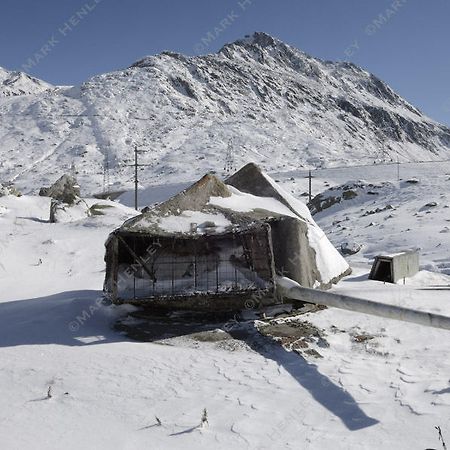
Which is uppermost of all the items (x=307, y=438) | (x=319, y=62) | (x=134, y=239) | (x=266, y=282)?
(x=319, y=62)

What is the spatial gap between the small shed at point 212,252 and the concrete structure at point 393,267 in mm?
2306

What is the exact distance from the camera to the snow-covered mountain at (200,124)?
81.5 meters

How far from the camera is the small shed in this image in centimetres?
799

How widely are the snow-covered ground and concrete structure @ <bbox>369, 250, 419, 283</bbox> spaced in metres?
1.57

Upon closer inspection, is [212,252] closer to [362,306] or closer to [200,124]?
[362,306]

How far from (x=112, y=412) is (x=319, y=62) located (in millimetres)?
204912

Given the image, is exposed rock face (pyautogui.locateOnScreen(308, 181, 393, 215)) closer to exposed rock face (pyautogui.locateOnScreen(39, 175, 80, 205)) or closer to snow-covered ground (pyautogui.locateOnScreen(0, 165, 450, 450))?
exposed rock face (pyautogui.locateOnScreen(39, 175, 80, 205))

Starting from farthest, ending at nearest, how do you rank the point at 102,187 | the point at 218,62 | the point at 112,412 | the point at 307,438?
the point at 218,62 → the point at 102,187 → the point at 112,412 → the point at 307,438

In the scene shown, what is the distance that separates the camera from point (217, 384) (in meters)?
5.52

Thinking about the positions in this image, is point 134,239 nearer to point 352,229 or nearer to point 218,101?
point 352,229

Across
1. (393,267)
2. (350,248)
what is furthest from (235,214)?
(350,248)

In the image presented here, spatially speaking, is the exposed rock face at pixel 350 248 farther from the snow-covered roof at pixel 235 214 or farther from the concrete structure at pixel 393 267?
the snow-covered roof at pixel 235 214

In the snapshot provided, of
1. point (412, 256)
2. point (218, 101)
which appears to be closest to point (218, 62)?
point (218, 101)

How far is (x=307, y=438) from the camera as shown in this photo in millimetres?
4355
